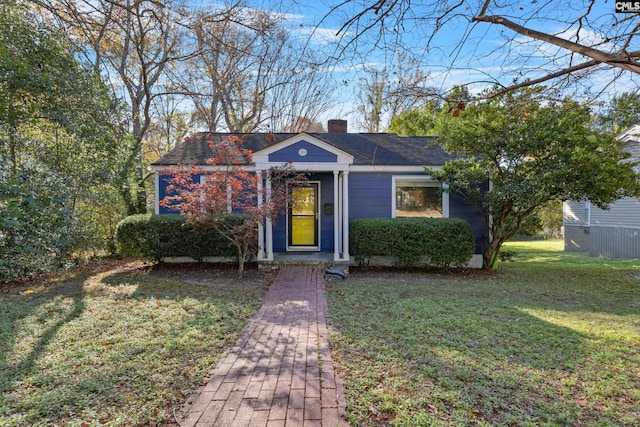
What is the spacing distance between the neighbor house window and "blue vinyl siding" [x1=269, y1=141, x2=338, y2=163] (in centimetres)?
234

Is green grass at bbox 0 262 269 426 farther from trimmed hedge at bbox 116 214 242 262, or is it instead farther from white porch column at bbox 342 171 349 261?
white porch column at bbox 342 171 349 261

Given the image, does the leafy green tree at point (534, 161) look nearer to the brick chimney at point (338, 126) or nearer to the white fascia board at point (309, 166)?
the white fascia board at point (309, 166)

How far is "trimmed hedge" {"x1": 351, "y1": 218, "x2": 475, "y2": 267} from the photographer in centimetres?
880

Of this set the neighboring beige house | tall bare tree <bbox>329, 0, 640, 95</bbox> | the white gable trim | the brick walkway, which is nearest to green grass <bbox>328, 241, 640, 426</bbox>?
the brick walkway

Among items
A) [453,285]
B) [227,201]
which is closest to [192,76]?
[227,201]

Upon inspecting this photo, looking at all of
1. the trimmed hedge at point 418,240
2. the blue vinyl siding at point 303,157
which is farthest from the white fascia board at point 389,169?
the trimmed hedge at point 418,240

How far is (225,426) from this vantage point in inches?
94.6

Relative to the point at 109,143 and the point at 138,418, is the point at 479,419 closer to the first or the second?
the point at 138,418

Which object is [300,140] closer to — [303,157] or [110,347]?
[303,157]

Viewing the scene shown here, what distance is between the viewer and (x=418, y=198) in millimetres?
10031

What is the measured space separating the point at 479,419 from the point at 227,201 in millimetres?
6397

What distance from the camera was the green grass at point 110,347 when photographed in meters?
2.72

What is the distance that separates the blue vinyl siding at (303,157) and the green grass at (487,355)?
3.42m

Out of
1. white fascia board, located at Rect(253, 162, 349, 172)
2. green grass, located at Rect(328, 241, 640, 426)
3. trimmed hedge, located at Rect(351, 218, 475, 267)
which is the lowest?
green grass, located at Rect(328, 241, 640, 426)
